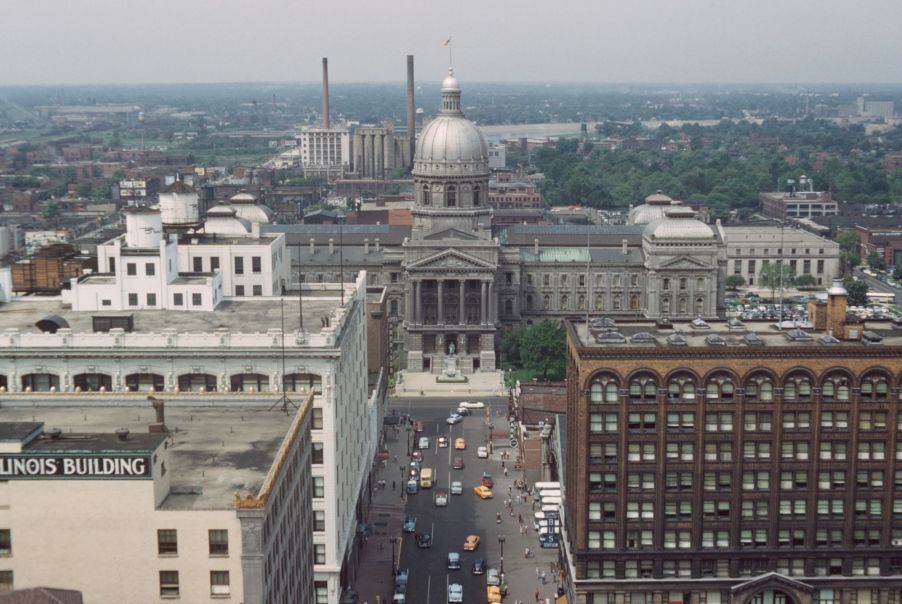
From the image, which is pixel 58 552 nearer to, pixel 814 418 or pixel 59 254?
pixel 814 418

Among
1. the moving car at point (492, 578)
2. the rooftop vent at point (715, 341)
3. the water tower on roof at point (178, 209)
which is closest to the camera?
the rooftop vent at point (715, 341)

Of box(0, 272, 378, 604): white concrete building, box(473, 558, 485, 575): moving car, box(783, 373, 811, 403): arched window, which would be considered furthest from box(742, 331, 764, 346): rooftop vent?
box(473, 558, 485, 575): moving car

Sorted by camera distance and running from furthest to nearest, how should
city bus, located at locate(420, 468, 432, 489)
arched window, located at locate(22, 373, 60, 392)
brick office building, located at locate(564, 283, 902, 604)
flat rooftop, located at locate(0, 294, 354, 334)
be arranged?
city bus, located at locate(420, 468, 432, 489) → flat rooftop, located at locate(0, 294, 354, 334) → brick office building, located at locate(564, 283, 902, 604) → arched window, located at locate(22, 373, 60, 392)

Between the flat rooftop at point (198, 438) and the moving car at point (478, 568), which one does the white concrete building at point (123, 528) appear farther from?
the moving car at point (478, 568)

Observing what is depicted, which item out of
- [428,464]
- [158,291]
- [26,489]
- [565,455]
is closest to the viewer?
[26,489]

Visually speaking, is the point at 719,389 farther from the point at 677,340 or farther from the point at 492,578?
the point at 492,578

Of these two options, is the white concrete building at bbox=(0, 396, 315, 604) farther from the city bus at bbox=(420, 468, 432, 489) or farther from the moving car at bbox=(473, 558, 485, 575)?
the city bus at bbox=(420, 468, 432, 489)

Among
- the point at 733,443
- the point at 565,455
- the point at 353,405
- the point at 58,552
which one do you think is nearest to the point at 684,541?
the point at 733,443

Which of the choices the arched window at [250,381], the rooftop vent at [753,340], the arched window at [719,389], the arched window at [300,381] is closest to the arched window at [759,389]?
the arched window at [719,389]
